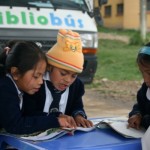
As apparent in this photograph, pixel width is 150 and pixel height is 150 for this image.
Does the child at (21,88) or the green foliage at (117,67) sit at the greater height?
the child at (21,88)

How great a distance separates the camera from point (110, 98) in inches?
279

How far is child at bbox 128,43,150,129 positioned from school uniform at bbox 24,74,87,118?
30 cm

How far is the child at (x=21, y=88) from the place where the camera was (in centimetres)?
213

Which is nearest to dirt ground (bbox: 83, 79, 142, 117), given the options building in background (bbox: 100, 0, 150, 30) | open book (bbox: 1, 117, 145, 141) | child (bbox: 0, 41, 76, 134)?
open book (bbox: 1, 117, 145, 141)

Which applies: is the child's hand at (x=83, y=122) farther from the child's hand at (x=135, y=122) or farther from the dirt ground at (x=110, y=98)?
the dirt ground at (x=110, y=98)

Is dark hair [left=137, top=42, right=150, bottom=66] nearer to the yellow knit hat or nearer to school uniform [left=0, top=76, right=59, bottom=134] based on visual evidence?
the yellow knit hat

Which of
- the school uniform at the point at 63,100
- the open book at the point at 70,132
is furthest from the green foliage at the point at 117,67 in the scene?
the open book at the point at 70,132

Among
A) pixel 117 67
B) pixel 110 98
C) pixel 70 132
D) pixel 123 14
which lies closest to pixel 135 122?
pixel 70 132

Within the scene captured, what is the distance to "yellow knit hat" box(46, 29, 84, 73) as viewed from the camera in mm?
2250

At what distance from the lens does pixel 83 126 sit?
2328mm

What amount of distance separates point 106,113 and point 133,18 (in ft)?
74.6

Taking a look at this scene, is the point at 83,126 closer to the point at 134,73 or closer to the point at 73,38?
the point at 73,38

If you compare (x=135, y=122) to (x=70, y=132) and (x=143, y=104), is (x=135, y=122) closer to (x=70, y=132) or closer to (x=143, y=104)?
(x=143, y=104)

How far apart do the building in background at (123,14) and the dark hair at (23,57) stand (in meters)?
25.3
